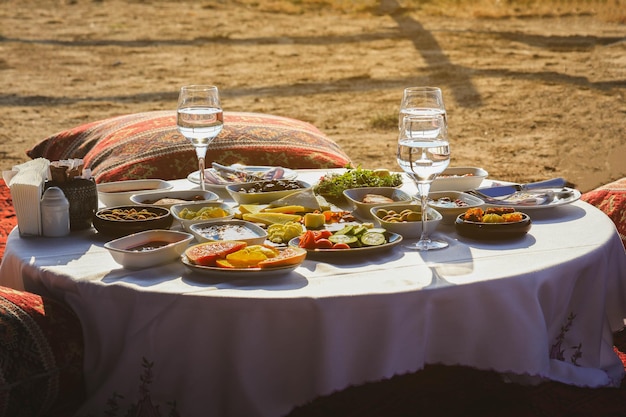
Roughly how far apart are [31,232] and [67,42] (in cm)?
1169

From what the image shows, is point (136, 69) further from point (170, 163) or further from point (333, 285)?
point (333, 285)

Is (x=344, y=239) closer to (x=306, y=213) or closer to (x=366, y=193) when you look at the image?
(x=306, y=213)

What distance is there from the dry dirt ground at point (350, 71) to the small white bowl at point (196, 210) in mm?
4751

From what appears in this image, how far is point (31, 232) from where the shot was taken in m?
2.75

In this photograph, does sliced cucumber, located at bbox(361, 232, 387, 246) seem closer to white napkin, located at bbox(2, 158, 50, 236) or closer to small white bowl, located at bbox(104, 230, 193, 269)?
small white bowl, located at bbox(104, 230, 193, 269)

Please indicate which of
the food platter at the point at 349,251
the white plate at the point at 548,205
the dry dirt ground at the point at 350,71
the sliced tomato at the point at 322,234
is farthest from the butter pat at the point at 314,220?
the dry dirt ground at the point at 350,71

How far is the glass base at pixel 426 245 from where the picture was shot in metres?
2.57

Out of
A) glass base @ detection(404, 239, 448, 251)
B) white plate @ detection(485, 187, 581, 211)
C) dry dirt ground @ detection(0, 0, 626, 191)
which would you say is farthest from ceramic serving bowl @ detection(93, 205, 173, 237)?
dry dirt ground @ detection(0, 0, 626, 191)

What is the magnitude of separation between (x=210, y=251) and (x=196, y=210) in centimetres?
53

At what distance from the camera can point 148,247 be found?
2.56 metres

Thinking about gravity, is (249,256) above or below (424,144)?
below

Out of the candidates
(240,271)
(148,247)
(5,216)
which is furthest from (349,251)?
(5,216)

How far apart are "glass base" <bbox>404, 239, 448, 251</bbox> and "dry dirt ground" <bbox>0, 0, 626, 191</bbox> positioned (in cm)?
479

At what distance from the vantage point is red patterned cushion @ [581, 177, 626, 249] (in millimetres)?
4160
